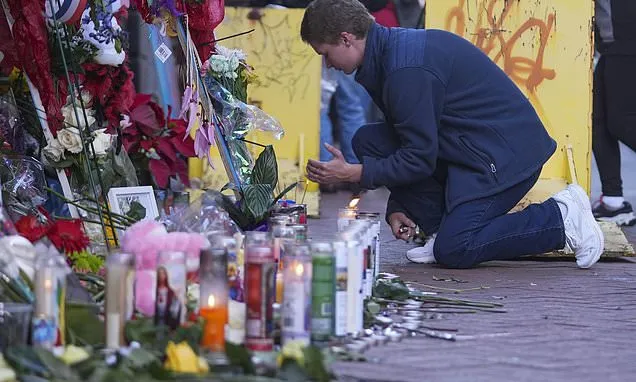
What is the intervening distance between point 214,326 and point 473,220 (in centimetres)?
234

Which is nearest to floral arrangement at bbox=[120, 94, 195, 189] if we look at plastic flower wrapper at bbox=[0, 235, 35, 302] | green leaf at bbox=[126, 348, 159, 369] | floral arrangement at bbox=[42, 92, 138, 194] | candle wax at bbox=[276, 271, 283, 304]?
floral arrangement at bbox=[42, 92, 138, 194]


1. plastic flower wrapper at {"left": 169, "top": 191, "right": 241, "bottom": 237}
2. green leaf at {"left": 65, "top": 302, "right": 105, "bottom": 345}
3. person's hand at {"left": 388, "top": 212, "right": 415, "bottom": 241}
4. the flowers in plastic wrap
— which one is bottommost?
person's hand at {"left": 388, "top": 212, "right": 415, "bottom": 241}

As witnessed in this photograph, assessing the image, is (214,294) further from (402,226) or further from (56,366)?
(402,226)

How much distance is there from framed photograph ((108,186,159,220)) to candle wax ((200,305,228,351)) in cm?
159

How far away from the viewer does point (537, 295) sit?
464 centimetres

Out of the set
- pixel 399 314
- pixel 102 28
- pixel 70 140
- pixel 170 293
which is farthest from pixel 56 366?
pixel 102 28

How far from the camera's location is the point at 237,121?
17.3 ft

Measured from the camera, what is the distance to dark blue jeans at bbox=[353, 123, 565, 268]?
5285mm

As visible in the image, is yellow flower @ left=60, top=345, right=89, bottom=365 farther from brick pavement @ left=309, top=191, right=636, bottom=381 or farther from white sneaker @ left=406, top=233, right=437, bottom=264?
white sneaker @ left=406, top=233, right=437, bottom=264

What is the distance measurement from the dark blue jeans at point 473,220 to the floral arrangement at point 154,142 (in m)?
0.87

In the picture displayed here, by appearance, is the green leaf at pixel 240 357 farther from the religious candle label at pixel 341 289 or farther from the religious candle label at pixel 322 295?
the religious candle label at pixel 341 289

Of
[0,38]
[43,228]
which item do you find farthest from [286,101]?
[43,228]

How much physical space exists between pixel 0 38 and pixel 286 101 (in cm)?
355

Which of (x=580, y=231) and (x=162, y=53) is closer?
(x=162, y=53)
